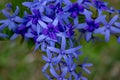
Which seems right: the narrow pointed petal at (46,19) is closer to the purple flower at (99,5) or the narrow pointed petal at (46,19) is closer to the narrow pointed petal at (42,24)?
the narrow pointed petal at (42,24)

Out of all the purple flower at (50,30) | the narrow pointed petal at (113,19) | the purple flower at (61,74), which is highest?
the purple flower at (50,30)

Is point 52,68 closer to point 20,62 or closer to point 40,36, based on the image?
point 40,36

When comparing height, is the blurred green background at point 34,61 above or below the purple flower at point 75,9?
below

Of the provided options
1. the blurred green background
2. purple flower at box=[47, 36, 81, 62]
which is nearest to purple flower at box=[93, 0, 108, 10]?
purple flower at box=[47, 36, 81, 62]

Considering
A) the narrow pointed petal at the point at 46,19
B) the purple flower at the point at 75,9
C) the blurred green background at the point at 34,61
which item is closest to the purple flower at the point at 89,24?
the purple flower at the point at 75,9

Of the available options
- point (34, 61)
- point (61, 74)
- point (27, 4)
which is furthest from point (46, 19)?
point (34, 61)

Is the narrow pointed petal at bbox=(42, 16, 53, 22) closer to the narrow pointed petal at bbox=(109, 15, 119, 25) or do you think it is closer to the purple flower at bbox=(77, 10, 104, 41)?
the purple flower at bbox=(77, 10, 104, 41)

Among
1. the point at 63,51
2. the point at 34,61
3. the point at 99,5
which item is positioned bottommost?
the point at 34,61

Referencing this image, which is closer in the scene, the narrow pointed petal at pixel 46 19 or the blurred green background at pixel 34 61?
the narrow pointed petal at pixel 46 19

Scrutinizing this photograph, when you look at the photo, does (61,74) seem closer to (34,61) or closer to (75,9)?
(75,9)

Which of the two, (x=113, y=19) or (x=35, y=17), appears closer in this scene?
(x=35, y=17)
